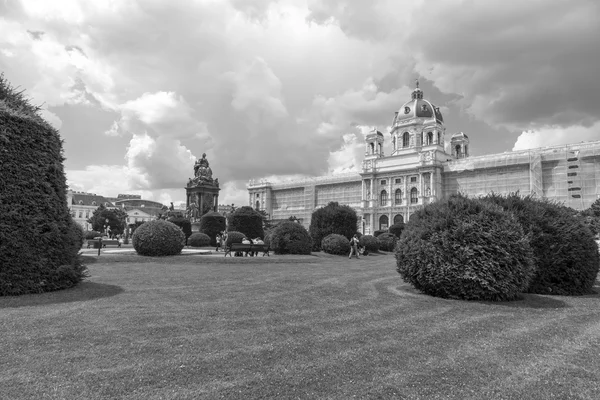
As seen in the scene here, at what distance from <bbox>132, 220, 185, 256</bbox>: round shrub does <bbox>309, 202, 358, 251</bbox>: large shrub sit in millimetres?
10614

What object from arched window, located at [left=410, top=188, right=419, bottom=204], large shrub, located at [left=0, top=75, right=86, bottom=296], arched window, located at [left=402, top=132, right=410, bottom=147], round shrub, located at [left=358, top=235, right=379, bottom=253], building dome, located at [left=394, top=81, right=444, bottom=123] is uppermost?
building dome, located at [left=394, top=81, right=444, bottom=123]

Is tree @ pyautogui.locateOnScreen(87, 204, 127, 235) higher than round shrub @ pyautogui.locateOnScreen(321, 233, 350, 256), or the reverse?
tree @ pyautogui.locateOnScreen(87, 204, 127, 235)

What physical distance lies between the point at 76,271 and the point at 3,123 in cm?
359

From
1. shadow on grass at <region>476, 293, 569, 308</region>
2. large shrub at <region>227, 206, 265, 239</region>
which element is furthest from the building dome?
shadow on grass at <region>476, 293, 569, 308</region>

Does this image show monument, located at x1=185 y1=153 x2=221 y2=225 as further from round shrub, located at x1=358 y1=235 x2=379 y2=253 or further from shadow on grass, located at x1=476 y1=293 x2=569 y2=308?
shadow on grass, located at x1=476 y1=293 x2=569 y2=308

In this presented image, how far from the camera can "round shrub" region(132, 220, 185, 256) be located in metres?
18.8

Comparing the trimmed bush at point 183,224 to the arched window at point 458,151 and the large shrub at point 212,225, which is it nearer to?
the large shrub at point 212,225

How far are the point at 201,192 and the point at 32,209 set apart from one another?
31481 millimetres

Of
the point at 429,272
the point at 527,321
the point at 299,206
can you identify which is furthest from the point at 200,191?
the point at 299,206

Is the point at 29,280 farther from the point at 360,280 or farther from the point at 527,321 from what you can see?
the point at 527,321

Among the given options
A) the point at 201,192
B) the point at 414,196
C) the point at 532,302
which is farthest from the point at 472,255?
the point at 414,196

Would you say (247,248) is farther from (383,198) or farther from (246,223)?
(383,198)

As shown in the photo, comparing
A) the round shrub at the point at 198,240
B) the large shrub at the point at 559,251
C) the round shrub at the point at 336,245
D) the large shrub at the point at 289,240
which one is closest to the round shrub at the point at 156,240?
the large shrub at the point at 289,240

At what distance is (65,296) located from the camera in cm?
811
